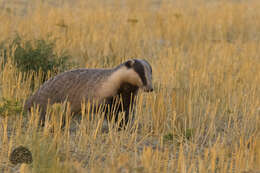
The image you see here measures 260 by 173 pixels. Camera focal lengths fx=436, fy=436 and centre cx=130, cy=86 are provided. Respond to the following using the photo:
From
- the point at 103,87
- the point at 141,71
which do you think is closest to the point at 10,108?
the point at 103,87

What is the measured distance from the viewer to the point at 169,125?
6.30 metres

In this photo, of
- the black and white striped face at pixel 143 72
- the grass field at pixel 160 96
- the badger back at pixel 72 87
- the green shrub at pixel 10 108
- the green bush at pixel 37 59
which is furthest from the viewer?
the green bush at pixel 37 59

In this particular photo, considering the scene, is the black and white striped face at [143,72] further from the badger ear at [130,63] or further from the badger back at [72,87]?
the badger back at [72,87]

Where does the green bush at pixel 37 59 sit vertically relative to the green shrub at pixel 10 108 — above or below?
above

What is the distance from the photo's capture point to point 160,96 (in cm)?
629

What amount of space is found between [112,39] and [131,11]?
428 cm

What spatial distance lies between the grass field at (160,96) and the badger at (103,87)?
0.84 feet

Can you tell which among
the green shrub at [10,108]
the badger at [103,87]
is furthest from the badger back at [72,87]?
the green shrub at [10,108]

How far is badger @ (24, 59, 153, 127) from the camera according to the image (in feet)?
18.2

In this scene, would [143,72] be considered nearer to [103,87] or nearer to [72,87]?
[103,87]

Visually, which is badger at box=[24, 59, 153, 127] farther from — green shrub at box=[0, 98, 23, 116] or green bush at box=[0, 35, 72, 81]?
green bush at box=[0, 35, 72, 81]

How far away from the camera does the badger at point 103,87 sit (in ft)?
18.2

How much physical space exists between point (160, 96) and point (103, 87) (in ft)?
3.25

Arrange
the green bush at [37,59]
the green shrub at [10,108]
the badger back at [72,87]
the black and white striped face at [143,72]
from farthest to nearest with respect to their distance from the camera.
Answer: the green bush at [37,59]
the green shrub at [10,108]
the badger back at [72,87]
the black and white striped face at [143,72]
